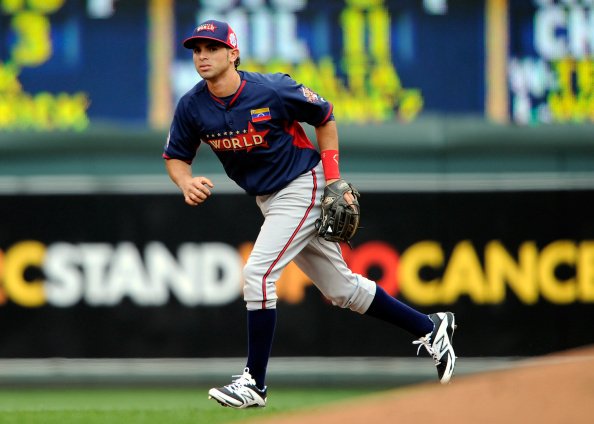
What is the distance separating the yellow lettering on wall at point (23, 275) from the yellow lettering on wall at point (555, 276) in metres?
2.49

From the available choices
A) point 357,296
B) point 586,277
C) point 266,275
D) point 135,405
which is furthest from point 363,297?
point 586,277

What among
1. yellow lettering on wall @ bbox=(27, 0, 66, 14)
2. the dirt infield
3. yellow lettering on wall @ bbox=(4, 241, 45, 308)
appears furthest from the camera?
yellow lettering on wall @ bbox=(27, 0, 66, 14)

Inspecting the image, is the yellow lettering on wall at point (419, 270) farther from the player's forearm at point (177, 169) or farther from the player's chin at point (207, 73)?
the player's chin at point (207, 73)

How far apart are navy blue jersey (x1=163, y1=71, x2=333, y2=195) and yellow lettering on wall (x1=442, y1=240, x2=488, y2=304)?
6.07 feet

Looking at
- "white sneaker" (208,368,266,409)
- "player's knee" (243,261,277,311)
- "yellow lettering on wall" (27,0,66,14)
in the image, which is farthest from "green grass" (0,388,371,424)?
"yellow lettering on wall" (27,0,66,14)

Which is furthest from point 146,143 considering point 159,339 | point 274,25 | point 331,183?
point 274,25

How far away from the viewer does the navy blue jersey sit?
4.48 meters

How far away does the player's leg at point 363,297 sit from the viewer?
15.2 feet

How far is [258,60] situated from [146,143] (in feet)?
8.18

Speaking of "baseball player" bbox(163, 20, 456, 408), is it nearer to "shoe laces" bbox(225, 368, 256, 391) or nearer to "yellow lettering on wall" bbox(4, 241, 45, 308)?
"shoe laces" bbox(225, 368, 256, 391)

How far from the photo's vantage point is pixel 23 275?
6227mm

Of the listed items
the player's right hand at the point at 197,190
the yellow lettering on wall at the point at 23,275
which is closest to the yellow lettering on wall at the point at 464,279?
the yellow lettering on wall at the point at 23,275

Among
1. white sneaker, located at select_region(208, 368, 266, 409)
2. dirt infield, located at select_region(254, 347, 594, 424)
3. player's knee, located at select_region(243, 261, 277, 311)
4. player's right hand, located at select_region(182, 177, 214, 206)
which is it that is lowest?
white sneaker, located at select_region(208, 368, 266, 409)

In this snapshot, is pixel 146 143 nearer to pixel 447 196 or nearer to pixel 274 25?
pixel 447 196
